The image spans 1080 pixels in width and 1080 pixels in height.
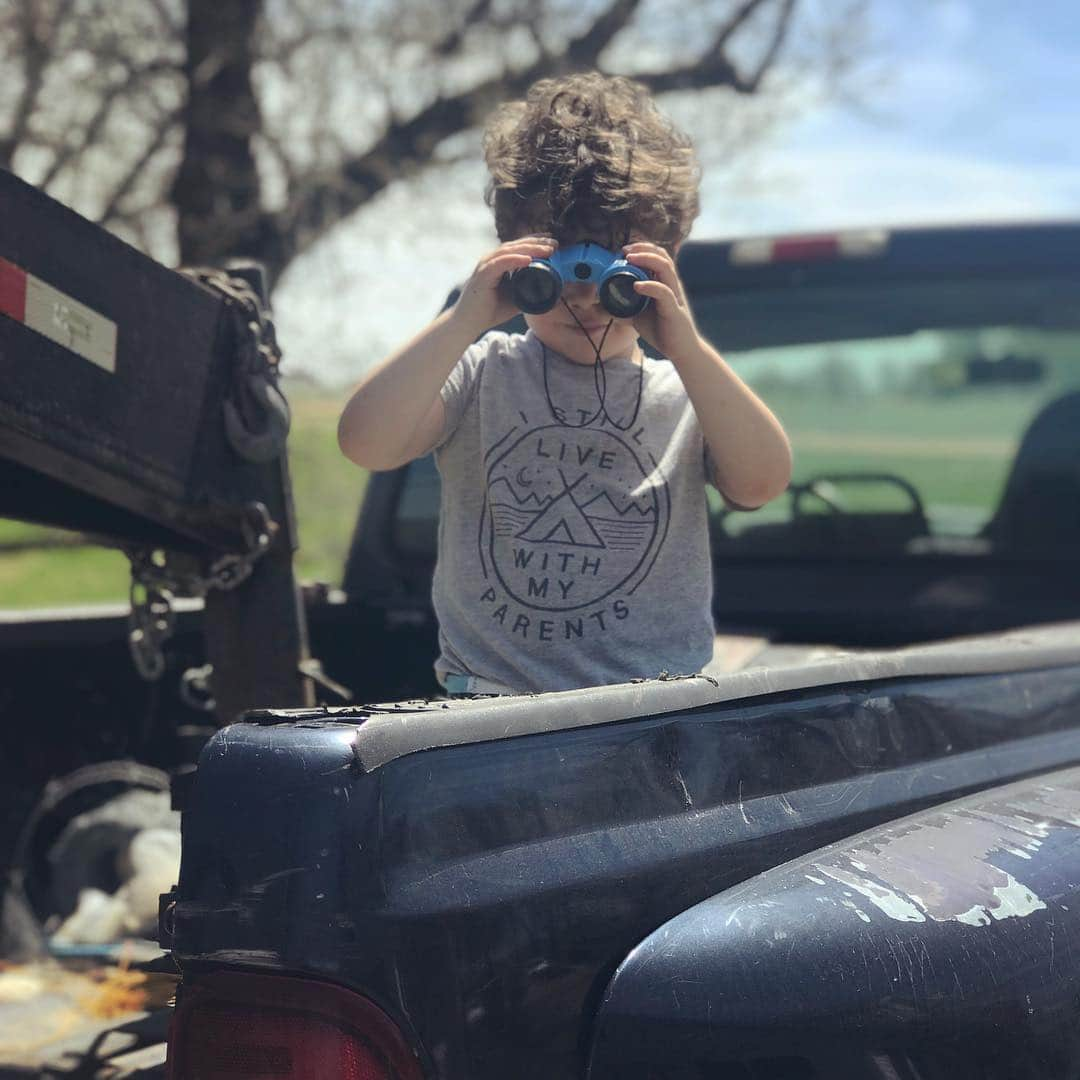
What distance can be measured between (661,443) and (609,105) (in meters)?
0.47

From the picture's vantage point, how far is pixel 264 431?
212 cm

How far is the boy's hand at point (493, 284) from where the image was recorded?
1.79 m

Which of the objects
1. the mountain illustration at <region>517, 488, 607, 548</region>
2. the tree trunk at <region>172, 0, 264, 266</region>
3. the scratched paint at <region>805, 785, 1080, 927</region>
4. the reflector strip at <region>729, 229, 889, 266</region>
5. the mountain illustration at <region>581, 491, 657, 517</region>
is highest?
the tree trunk at <region>172, 0, 264, 266</region>

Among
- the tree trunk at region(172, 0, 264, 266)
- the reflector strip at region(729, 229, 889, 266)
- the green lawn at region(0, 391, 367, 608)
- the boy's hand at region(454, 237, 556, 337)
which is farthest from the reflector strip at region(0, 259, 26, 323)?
the green lawn at region(0, 391, 367, 608)

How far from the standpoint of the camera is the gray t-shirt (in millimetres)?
1947

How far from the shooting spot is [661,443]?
2.04m

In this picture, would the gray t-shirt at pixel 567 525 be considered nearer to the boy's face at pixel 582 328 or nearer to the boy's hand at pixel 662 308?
the boy's face at pixel 582 328

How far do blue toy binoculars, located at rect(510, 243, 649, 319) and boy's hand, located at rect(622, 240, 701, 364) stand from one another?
1cm

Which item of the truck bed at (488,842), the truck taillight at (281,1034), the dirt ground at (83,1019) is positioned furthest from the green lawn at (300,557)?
the truck taillight at (281,1034)

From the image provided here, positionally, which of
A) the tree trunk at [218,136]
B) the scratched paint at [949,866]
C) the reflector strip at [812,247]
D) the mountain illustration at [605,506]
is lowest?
the scratched paint at [949,866]

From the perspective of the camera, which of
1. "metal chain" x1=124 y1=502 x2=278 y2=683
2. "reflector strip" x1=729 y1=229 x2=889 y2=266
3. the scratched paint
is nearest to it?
the scratched paint

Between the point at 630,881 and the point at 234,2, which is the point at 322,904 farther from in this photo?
the point at 234,2

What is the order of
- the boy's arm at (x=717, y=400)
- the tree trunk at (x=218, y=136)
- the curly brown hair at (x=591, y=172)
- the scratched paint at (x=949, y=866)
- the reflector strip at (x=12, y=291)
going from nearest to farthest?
the scratched paint at (x=949, y=866) < the reflector strip at (x=12, y=291) < the boy's arm at (x=717, y=400) < the curly brown hair at (x=591, y=172) < the tree trunk at (x=218, y=136)

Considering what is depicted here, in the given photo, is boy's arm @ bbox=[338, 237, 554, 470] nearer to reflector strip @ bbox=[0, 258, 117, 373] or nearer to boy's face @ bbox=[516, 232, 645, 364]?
boy's face @ bbox=[516, 232, 645, 364]
